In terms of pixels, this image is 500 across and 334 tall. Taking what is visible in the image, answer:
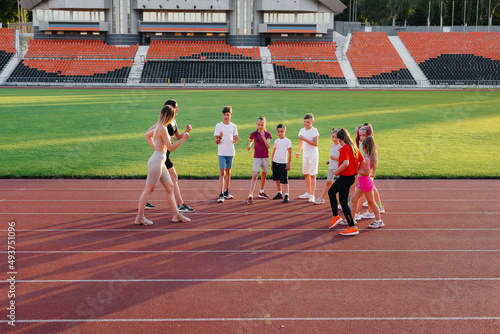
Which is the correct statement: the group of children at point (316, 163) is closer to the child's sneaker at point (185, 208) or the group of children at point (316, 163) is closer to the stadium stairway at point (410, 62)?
the child's sneaker at point (185, 208)

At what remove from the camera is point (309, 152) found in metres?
10.8

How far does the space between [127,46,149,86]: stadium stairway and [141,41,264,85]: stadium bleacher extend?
63 centimetres

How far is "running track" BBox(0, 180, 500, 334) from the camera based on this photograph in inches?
219

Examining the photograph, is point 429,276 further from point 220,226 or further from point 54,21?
point 54,21

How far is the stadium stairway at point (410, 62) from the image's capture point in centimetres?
5847

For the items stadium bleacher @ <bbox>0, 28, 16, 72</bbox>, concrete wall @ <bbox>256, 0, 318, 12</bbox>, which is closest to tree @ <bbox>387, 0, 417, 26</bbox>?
concrete wall @ <bbox>256, 0, 318, 12</bbox>

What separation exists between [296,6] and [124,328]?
69117mm

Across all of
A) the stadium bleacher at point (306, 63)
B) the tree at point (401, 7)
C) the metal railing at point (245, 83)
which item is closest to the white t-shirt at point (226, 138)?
the metal railing at point (245, 83)

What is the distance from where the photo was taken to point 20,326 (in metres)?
5.36

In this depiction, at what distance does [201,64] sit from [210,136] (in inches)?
1808

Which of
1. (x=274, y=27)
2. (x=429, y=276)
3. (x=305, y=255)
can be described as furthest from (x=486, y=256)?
(x=274, y=27)

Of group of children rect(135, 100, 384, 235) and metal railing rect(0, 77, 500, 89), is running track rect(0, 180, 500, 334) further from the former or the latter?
metal railing rect(0, 77, 500, 89)

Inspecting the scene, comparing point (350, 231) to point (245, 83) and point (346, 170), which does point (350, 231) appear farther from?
point (245, 83)

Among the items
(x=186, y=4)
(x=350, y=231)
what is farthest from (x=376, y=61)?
(x=350, y=231)
